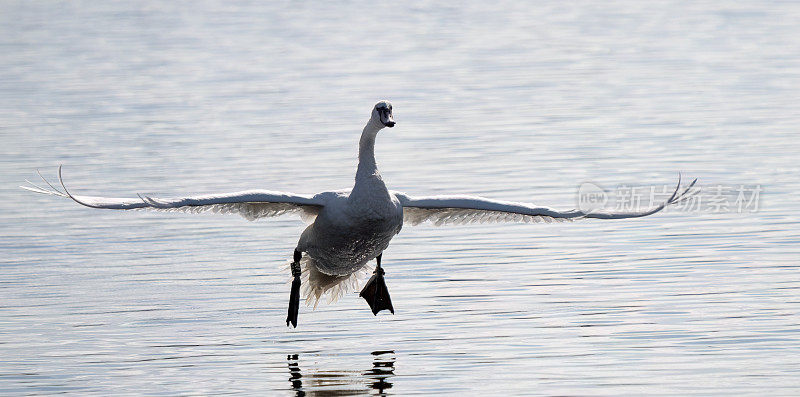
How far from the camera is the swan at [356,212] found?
14.1 meters

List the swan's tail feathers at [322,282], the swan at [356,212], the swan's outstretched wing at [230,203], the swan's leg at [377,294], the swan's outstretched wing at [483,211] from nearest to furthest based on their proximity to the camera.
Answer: the swan's outstretched wing at [230,203] < the swan at [356,212] < the swan's outstretched wing at [483,211] < the swan's leg at [377,294] < the swan's tail feathers at [322,282]

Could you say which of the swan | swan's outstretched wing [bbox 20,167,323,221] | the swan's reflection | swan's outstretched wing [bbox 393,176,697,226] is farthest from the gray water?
swan's outstretched wing [bbox 20,167,323,221]

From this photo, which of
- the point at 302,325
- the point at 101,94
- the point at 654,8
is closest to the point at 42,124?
the point at 101,94

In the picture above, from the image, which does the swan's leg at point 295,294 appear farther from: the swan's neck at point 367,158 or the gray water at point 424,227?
the swan's neck at point 367,158

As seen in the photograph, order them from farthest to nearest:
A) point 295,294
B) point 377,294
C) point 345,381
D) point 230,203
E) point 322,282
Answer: point 322,282, point 377,294, point 295,294, point 230,203, point 345,381

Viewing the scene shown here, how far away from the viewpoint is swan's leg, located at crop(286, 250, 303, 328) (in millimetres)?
14484

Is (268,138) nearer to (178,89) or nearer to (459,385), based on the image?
(178,89)

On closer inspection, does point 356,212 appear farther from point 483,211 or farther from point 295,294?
point 483,211

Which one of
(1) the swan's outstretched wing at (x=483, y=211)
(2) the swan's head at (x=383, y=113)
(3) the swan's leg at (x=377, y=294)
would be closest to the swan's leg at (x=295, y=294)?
(3) the swan's leg at (x=377, y=294)

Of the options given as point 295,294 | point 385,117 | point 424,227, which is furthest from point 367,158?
point 424,227

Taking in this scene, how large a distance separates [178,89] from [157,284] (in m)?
20.5

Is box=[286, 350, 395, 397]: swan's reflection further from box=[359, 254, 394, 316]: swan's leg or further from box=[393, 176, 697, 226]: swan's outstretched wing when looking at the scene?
box=[393, 176, 697, 226]: swan's outstretched wing

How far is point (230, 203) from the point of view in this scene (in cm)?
1415

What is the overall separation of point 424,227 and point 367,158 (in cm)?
537
